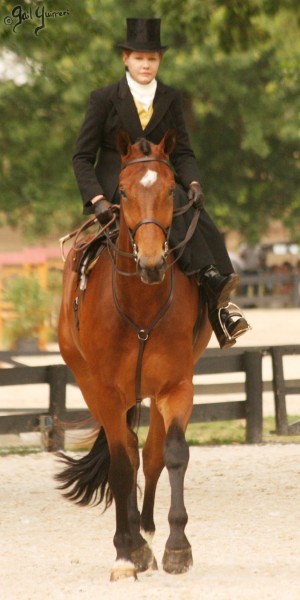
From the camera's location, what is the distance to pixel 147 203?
6988 mm

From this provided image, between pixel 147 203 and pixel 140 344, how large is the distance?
97cm

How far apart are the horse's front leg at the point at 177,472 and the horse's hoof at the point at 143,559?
461mm

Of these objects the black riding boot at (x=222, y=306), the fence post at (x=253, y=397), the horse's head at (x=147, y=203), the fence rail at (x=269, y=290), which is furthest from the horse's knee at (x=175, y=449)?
the fence rail at (x=269, y=290)

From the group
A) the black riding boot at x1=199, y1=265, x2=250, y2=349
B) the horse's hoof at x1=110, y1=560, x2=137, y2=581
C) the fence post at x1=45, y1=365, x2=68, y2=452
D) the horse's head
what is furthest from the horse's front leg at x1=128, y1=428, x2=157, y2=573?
the fence post at x1=45, y1=365, x2=68, y2=452

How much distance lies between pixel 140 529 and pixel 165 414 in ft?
3.44

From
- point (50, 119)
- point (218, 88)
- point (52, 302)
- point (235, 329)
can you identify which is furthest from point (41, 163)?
point (235, 329)

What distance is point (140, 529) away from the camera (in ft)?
27.0

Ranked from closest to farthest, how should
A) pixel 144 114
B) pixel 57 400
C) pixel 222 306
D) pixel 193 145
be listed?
pixel 144 114, pixel 222 306, pixel 57 400, pixel 193 145

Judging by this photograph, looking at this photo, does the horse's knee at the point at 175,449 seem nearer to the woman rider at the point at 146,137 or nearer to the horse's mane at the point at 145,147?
the woman rider at the point at 146,137

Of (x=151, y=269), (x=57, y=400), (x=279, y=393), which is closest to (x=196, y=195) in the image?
(x=151, y=269)

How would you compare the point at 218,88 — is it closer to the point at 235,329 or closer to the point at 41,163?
the point at 41,163

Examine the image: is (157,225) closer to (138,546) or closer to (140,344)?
Result: (140,344)
